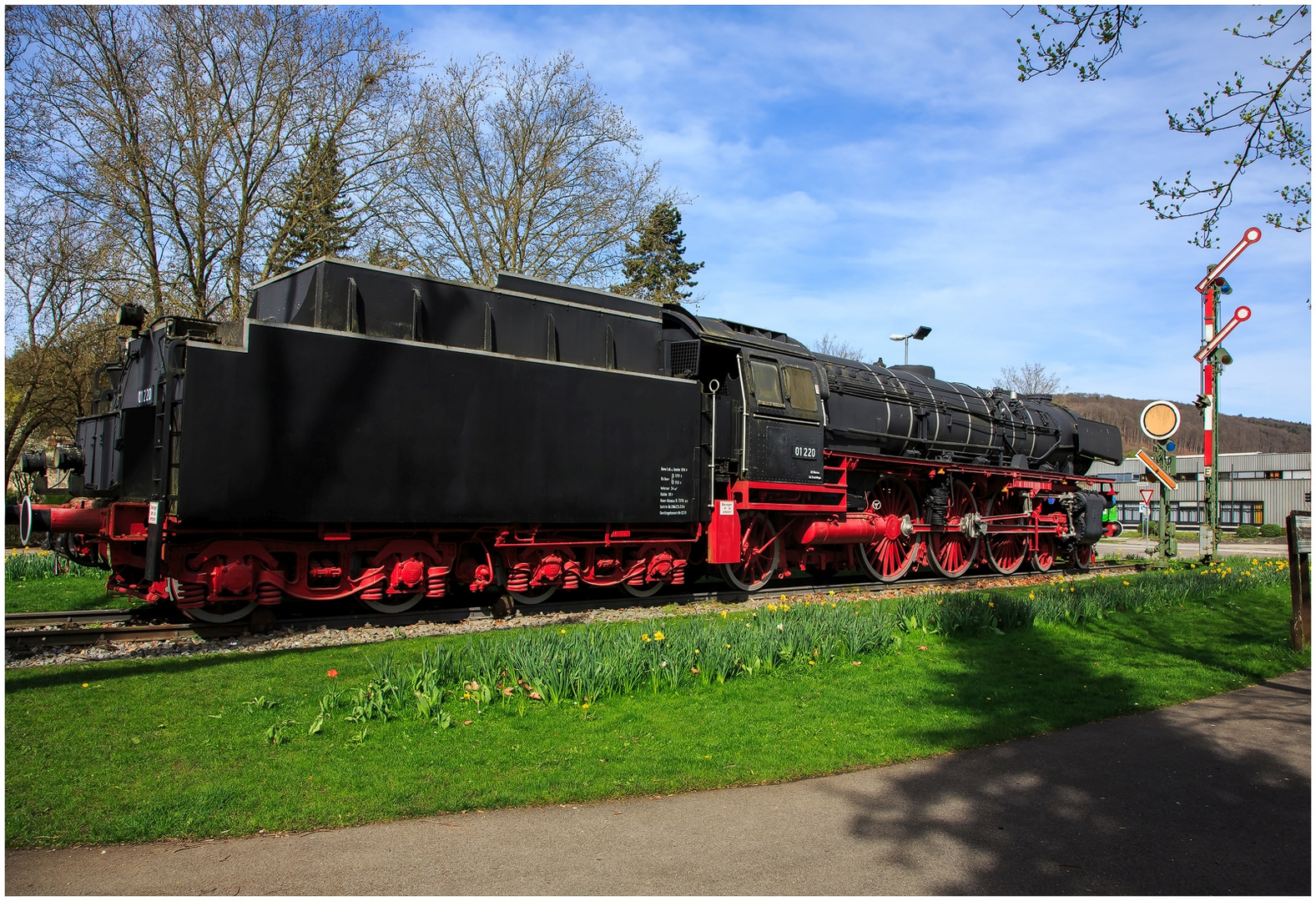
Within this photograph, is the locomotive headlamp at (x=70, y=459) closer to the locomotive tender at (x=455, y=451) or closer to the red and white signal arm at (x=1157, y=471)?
the locomotive tender at (x=455, y=451)

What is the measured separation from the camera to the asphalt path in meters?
3.40

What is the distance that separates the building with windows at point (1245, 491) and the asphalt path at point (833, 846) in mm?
47869

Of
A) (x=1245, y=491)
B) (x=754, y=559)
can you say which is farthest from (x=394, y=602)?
(x=1245, y=491)

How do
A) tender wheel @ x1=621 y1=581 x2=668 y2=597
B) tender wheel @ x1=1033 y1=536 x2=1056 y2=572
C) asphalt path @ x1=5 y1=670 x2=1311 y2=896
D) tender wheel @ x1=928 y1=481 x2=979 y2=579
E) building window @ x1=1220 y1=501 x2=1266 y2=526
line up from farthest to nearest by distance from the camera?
1. building window @ x1=1220 y1=501 x2=1266 y2=526
2. tender wheel @ x1=1033 y1=536 x2=1056 y2=572
3. tender wheel @ x1=928 y1=481 x2=979 y2=579
4. tender wheel @ x1=621 y1=581 x2=668 y2=597
5. asphalt path @ x1=5 y1=670 x2=1311 y2=896

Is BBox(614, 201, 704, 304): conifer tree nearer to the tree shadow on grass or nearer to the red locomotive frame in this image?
the red locomotive frame

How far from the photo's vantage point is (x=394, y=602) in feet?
32.2

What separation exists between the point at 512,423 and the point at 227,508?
2953 mm

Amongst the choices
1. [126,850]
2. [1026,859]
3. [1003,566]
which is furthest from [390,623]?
[1003,566]

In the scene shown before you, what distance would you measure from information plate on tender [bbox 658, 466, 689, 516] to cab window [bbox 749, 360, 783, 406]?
5.13ft

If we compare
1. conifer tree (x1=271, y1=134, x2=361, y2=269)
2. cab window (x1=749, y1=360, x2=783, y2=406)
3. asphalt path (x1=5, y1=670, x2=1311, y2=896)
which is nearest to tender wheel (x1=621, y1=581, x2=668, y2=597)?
cab window (x1=749, y1=360, x2=783, y2=406)

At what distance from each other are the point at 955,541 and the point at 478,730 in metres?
11.9

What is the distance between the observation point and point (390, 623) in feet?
30.0

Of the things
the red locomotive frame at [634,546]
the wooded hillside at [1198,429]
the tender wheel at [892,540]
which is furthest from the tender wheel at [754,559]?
the wooded hillside at [1198,429]

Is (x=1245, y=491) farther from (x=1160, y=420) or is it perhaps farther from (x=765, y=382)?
(x=765, y=382)
